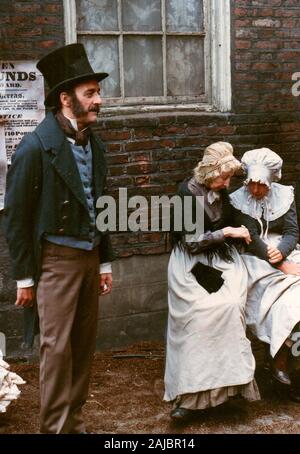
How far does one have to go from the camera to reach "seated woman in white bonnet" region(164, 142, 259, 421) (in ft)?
13.3


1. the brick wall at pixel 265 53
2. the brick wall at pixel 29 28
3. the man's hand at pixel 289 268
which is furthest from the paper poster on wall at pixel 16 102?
the man's hand at pixel 289 268

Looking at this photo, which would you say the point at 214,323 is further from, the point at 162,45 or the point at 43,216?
the point at 162,45

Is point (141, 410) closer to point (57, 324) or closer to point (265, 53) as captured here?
point (57, 324)

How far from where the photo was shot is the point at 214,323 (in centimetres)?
408

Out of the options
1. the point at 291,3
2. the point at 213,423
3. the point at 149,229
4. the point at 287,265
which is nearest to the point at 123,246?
the point at 149,229

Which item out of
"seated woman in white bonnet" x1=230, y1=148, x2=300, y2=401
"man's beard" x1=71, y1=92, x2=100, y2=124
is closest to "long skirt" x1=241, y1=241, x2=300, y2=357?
"seated woman in white bonnet" x1=230, y1=148, x2=300, y2=401

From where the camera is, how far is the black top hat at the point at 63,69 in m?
3.50

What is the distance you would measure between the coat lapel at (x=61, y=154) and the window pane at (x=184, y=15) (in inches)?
86.5

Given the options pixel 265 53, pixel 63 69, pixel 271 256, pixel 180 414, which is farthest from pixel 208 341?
pixel 265 53

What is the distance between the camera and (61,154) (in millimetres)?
3453

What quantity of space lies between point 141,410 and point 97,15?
2.85 metres

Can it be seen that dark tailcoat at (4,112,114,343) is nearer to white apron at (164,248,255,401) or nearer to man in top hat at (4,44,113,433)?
man in top hat at (4,44,113,433)

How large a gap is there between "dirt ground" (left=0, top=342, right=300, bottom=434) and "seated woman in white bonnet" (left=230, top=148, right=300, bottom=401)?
0.23 meters

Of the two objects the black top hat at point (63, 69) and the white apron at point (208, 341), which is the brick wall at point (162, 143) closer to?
the white apron at point (208, 341)
